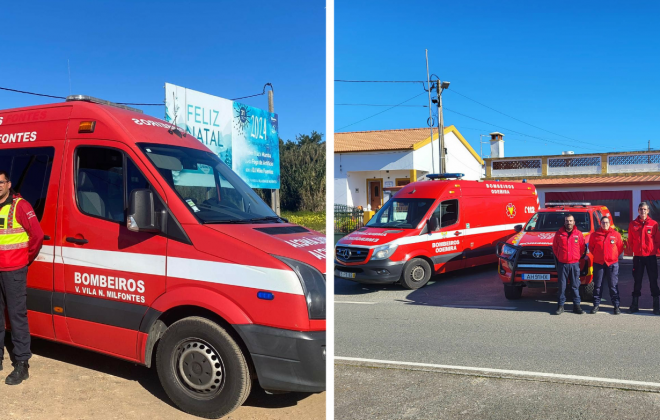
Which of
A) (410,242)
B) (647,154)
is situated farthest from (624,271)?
(647,154)

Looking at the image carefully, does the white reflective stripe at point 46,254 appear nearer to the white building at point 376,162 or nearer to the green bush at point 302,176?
the green bush at point 302,176

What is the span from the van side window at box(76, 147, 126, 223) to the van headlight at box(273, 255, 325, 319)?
129 centimetres

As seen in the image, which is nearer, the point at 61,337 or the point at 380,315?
the point at 61,337

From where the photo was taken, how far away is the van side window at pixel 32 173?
4293 millimetres

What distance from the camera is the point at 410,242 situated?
10.1m

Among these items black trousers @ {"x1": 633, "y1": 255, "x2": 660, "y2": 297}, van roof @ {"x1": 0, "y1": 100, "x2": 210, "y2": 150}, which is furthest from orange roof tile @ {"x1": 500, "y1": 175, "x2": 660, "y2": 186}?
van roof @ {"x1": 0, "y1": 100, "x2": 210, "y2": 150}

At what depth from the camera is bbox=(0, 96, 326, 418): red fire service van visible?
330cm

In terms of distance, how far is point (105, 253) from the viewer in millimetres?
3826

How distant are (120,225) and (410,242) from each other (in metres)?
6.90

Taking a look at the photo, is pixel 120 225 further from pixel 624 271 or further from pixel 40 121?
Result: pixel 624 271

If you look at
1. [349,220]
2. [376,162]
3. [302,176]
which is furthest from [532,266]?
[376,162]

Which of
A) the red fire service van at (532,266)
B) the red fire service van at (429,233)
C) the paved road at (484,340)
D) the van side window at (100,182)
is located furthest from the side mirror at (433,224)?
the van side window at (100,182)

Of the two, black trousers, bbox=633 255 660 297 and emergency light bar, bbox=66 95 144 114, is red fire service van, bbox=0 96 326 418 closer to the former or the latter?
emergency light bar, bbox=66 95 144 114

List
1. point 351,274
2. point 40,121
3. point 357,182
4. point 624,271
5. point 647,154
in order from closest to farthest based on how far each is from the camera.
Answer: point 40,121
point 351,274
point 624,271
point 647,154
point 357,182
